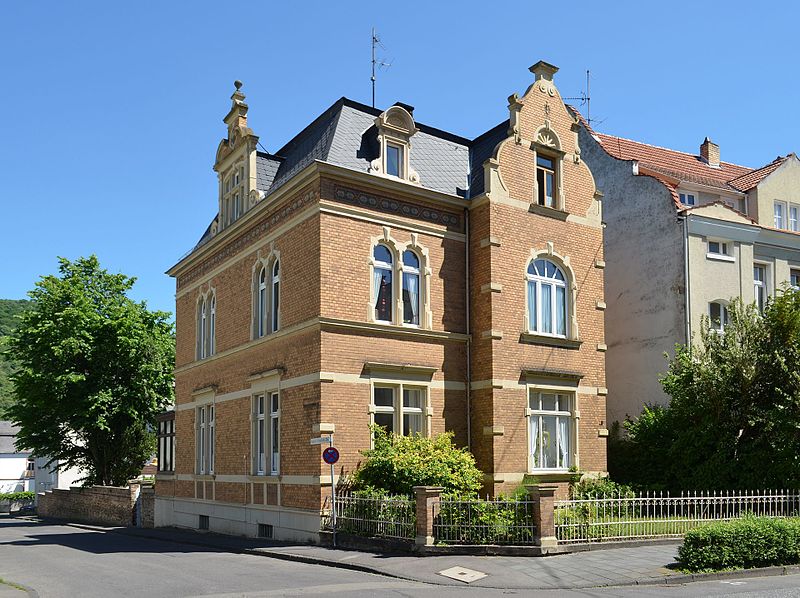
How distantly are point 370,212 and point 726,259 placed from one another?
43.4ft

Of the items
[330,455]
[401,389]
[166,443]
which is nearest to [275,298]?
[401,389]

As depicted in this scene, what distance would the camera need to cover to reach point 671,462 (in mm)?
25047

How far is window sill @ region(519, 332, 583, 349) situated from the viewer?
76.5 ft

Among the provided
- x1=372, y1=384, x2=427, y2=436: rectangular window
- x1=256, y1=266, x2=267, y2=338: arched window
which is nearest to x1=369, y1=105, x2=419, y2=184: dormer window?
x1=256, y1=266, x2=267, y2=338: arched window

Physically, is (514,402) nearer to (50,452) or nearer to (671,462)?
(671,462)

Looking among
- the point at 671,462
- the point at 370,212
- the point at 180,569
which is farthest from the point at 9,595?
the point at 671,462

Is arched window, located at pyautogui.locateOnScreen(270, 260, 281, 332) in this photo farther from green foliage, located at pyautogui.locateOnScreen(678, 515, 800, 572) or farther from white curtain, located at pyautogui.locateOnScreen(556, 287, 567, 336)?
green foliage, located at pyautogui.locateOnScreen(678, 515, 800, 572)

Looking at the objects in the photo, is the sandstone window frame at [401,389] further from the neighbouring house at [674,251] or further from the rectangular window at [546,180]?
the neighbouring house at [674,251]

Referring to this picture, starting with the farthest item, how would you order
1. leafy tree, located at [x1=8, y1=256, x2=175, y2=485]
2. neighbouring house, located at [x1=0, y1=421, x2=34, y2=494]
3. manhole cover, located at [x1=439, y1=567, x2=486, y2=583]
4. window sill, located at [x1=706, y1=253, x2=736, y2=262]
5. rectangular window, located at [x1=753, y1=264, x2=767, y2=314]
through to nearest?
1. neighbouring house, located at [x1=0, y1=421, x2=34, y2=494]
2. leafy tree, located at [x1=8, y1=256, x2=175, y2=485]
3. rectangular window, located at [x1=753, y1=264, x2=767, y2=314]
4. window sill, located at [x1=706, y1=253, x2=736, y2=262]
5. manhole cover, located at [x1=439, y1=567, x2=486, y2=583]

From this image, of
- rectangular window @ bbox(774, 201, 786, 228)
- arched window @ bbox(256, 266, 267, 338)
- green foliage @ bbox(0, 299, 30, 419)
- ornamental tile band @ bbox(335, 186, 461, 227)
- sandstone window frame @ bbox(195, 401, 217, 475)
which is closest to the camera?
ornamental tile band @ bbox(335, 186, 461, 227)

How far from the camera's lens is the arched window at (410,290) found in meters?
22.9

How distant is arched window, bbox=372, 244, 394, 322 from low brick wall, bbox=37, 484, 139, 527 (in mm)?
18203

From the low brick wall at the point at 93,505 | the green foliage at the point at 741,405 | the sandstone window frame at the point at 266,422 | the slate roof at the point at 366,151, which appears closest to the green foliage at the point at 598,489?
the green foliage at the point at 741,405

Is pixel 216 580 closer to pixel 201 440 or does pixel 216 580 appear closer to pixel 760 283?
pixel 201 440
